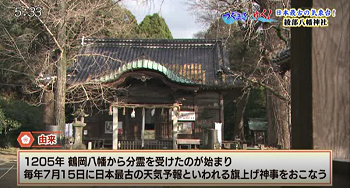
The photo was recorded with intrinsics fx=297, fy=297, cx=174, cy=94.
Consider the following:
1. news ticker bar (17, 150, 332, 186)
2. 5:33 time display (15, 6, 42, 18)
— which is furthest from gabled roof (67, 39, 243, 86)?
news ticker bar (17, 150, 332, 186)

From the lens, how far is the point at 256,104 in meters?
25.3

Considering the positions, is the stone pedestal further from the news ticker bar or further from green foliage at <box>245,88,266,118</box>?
green foliage at <box>245,88,266,118</box>

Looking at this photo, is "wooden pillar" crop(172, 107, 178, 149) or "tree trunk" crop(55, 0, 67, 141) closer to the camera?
"tree trunk" crop(55, 0, 67, 141)

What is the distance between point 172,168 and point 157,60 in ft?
55.8

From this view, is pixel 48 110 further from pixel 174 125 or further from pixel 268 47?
pixel 268 47

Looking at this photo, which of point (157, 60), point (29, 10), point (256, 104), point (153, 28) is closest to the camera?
point (29, 10)

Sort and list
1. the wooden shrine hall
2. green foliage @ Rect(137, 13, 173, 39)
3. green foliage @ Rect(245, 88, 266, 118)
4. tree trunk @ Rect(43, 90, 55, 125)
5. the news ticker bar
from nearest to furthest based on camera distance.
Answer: the news ticker bar
the wooden shrine hall
tree trunk @ Rect(43, 90, 55, 125)
green foliage @ Rect(245, 88, 266, 118)
green foliage @ Rect(137, 13, 173, 39)

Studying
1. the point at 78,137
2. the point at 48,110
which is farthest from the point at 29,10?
the point at 48,110

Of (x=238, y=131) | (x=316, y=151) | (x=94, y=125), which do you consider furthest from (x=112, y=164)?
(x=238, y=131)

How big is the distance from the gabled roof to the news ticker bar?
1297 cm

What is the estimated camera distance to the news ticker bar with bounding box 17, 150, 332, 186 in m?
1.57

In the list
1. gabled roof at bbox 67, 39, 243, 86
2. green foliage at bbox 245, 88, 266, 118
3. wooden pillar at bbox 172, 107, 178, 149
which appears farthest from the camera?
green foliage at bbox 245, 88, 266, 118

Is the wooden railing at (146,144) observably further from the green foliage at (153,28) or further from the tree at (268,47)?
the green foliage at (153,28)

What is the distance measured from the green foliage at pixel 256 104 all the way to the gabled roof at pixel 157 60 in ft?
22.6
